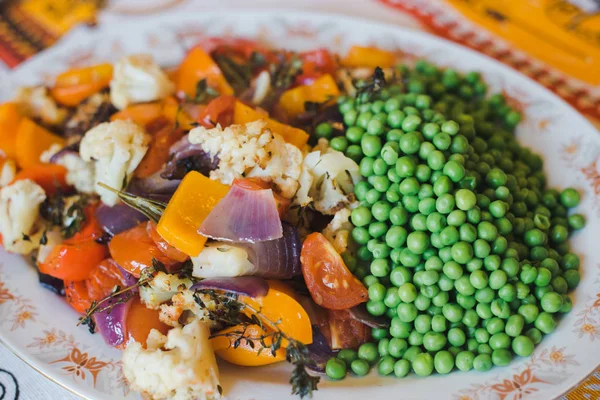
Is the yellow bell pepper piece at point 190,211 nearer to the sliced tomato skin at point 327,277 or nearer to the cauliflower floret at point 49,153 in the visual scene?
the sliced tomato skin at point 327,277

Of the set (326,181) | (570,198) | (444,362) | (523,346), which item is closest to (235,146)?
(326,181)

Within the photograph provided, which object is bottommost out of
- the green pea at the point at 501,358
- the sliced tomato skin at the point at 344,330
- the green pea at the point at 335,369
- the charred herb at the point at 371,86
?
the green pea at the point at 335,369

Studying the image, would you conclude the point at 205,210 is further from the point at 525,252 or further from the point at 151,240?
the point at 525,252

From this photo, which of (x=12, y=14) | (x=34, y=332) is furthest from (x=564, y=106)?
(x=12, y=14)

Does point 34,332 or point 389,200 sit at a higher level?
point 389,200

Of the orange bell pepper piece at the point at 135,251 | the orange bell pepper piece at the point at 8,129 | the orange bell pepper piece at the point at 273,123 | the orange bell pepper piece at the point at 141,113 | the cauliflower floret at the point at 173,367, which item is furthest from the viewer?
the orange bell pepper piece at the point at 8,129

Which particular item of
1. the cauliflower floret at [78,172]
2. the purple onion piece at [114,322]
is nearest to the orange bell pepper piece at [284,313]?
the purple onion piece at [114,322]

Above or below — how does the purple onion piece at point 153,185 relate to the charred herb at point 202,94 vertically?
below
